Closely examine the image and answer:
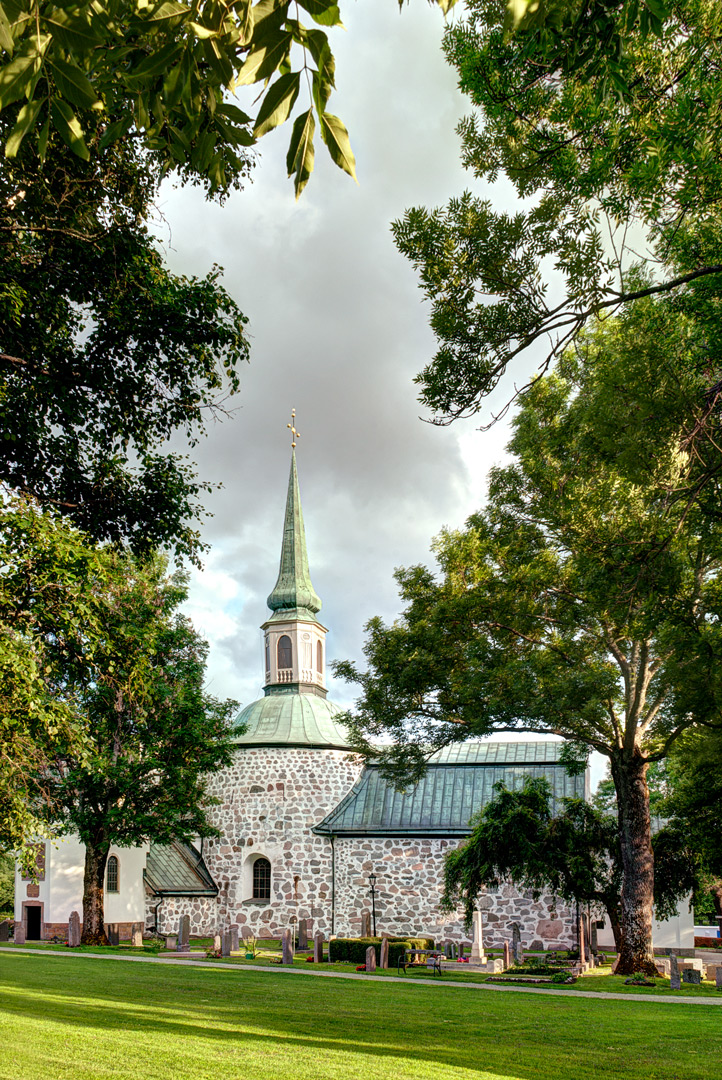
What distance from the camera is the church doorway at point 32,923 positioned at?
31.6 m

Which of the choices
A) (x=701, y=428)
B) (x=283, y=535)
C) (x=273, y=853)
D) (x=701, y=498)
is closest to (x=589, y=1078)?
(x=701, y=498)

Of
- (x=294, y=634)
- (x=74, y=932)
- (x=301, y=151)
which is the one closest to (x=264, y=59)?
(x=301, y=151)

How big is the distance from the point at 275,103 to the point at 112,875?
33.7 meters

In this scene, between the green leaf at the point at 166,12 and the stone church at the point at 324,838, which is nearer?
the green leaf at the point at 166,12

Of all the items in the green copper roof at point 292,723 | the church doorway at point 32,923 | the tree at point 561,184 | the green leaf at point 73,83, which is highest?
the tree at point 561,184

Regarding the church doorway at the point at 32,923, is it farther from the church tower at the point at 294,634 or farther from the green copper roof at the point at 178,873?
the church tower at the point at 294,634

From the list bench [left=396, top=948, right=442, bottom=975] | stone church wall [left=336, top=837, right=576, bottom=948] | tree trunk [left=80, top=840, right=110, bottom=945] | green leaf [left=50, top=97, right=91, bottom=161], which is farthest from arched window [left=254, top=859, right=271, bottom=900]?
green leaf [left=50, top=97, right=91, bottom=161]

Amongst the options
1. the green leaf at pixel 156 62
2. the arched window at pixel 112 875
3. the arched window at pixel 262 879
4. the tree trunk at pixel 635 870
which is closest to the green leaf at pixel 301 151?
the green leaf at pixel 156 62

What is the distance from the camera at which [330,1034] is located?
10.6 m

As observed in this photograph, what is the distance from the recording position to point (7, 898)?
3866 cm

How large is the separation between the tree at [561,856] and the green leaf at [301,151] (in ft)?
65.3

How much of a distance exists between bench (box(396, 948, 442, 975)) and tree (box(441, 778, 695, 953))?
1375 millimetres

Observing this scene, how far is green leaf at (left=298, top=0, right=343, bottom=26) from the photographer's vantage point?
8.16 feet

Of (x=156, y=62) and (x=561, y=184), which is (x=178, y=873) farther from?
(x=156, y=62)
